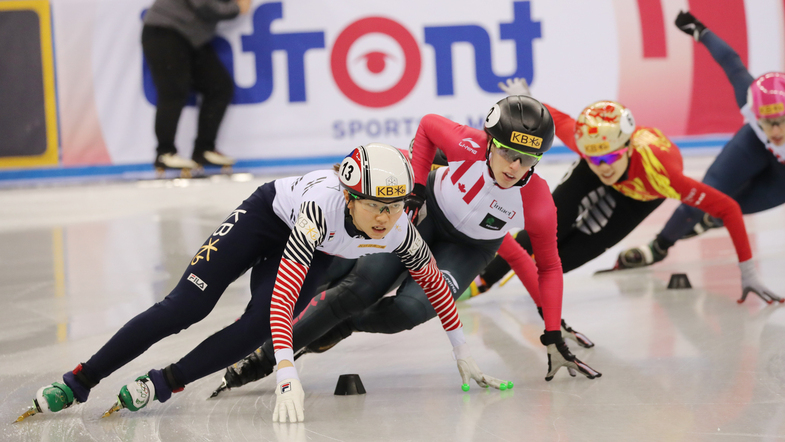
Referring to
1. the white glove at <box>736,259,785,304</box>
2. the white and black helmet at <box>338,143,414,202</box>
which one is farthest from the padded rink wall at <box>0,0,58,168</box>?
the white glove at <box>736,259,785,304</box>

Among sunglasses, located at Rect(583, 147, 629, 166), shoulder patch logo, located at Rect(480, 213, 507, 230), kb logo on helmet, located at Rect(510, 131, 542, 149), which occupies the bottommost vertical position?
shoulder patch logo, located at Rect(480, 213, 507, 230)

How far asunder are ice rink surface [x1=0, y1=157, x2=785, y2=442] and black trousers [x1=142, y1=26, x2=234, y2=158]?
2584 millimetres

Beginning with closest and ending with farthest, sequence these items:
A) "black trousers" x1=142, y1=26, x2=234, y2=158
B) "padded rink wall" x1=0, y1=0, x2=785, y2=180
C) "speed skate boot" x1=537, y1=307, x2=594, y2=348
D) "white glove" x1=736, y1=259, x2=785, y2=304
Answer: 1. "speed skate boot" x1=537, y1=307, x2=594, y2=348
2. "white glove" x1=736, y1=259, x2=785, y2=304
3. "black trousers" x1=142, y1=26, x2=234, y2=158
4. "padded rink wall" x1=0, y1=0, x2=785, y2=180

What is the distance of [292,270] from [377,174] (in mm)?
463

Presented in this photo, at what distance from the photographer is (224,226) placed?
3.22 m

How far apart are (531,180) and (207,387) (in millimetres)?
1661

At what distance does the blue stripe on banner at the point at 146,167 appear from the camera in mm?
8969

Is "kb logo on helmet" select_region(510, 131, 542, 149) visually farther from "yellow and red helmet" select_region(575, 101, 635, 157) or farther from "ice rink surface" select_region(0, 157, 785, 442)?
"yellow and red helmet" select_region(575, 101, 635, 157)

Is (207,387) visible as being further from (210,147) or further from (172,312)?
(210,147)

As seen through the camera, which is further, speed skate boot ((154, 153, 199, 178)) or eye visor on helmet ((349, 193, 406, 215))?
speed skate boot ((154, 153, 199, 178))

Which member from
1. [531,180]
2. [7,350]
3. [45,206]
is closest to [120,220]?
[45,206]

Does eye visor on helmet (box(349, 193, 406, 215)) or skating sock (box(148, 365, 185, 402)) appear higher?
eye visor on helmet (box(349, 193, 406, 215))

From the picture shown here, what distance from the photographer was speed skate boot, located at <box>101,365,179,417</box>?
2.91m

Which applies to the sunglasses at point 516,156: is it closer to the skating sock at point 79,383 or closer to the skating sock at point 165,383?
the skating sock at point 165,383
